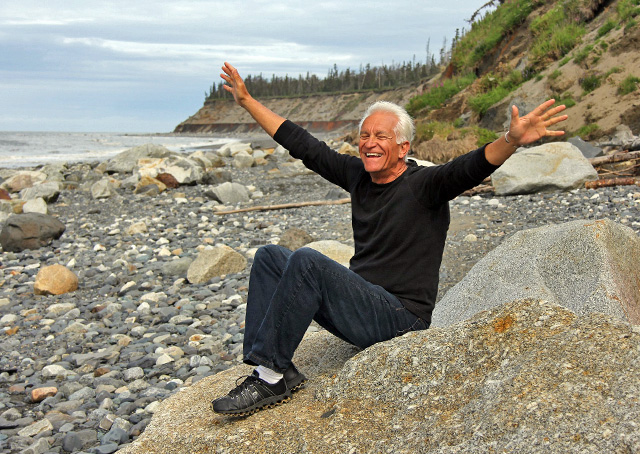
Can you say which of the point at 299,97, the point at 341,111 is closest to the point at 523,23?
the point at 341,111

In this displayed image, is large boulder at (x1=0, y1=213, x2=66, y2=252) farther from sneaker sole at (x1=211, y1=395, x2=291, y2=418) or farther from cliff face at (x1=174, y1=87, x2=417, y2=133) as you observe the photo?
cliff face at (x1=174, y1=87, x2=417, y2=133)

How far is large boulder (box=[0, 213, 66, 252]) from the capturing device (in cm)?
936

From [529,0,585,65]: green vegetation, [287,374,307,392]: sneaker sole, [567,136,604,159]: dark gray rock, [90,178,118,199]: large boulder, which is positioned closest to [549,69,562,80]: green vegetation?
[529,0,585,65]: green vegetation

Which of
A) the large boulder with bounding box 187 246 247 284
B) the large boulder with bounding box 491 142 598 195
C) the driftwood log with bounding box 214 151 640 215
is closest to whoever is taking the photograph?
the large boulder with bounding box 187 246 247 284

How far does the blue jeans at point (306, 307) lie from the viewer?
2.82 metres

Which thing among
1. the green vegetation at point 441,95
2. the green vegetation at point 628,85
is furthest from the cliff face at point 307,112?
the green vegetation at point 628,85

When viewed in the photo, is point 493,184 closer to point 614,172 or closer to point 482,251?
point 614,172

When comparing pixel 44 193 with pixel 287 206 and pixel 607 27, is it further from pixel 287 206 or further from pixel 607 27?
pixel 607 27

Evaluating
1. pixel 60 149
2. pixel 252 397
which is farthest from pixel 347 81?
pixel 252 397

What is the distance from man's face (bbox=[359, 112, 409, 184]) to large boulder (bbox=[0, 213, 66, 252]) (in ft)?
26.6

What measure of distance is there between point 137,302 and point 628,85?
11.9 metres

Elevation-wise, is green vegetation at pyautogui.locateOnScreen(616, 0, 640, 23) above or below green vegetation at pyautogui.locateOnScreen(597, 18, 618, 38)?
above

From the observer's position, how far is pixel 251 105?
160 inches

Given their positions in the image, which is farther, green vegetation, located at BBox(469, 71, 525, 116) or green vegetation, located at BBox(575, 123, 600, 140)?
green vegetation, located at BBox(469, 71, 525, 116)
